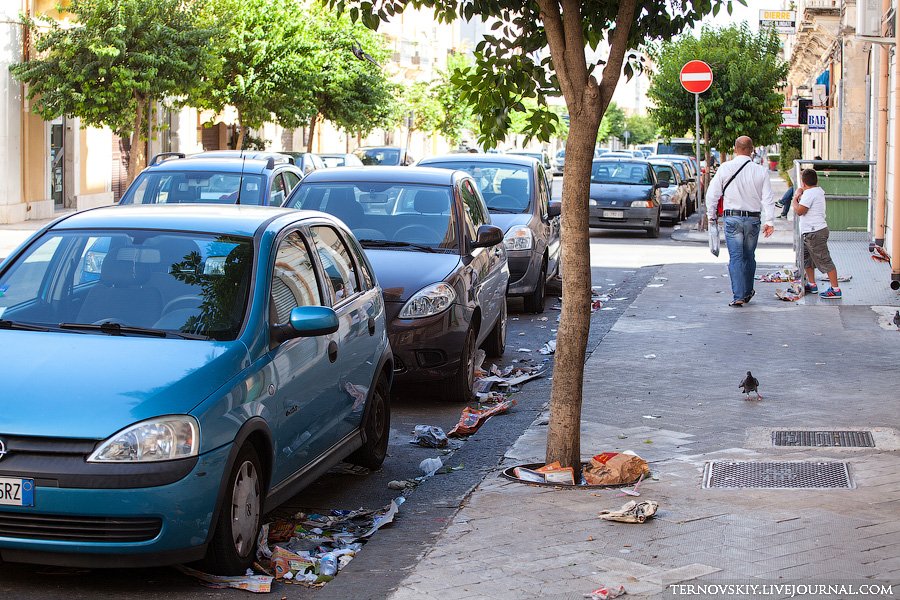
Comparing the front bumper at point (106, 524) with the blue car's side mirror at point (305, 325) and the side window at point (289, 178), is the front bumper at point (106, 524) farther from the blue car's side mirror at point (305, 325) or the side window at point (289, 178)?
the side window at point (289, 178)

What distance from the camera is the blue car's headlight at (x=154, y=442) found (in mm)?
4949

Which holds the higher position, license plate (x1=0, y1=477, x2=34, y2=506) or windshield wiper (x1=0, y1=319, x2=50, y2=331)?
windshield wiper (x1=0, y1=319, x2=50, y2=331)

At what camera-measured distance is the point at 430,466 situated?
25.1ft

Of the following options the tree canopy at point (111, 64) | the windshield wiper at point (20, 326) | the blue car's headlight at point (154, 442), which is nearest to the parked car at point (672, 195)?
the tree canopy at point (111, 64)

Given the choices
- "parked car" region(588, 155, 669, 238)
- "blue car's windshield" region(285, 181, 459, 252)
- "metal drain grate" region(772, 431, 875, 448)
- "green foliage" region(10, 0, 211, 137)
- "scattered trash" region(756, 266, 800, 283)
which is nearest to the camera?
"metal drain grate" region(772, 431, 875, 448)

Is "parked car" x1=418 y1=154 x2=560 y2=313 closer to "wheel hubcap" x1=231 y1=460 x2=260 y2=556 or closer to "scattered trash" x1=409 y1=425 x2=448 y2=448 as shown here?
"scattered trash" x1=409 y1=425 x2=448 y2=448

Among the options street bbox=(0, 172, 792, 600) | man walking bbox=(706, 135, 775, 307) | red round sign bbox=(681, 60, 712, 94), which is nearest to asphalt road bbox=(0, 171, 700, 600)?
street bbox=(0, 172, 792, 600)

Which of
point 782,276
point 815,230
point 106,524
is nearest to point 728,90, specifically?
point 782,276

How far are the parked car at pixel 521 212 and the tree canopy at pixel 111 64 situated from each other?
1347 centimetres

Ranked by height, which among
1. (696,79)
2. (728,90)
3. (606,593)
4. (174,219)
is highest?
(728,90)

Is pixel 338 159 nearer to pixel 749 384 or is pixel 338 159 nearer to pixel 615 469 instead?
pixel 749 384

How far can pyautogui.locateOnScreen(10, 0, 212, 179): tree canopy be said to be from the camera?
27234 mm

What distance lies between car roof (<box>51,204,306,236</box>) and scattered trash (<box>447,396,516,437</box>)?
2.52 metres

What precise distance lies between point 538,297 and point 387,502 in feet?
27.3
